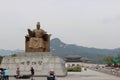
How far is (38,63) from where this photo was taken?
29578 mm

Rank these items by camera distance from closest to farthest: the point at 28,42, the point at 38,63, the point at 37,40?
the point at 38,63
the point at 37,40
the point at 28,42

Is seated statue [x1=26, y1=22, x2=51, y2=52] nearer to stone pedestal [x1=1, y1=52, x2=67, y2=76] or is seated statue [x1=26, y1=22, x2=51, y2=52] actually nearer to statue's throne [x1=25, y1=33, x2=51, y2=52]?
statue's throne [x1=25, y1=33, x2=51, y2=52]

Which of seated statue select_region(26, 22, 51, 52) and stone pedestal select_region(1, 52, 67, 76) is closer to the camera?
stone pedestal select_region(1, 52, 67, 76)

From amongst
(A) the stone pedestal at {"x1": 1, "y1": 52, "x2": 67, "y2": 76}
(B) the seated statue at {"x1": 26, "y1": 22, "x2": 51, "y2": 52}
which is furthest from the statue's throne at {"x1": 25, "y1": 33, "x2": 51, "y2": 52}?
(A) the stone pedestal at {"x1": 1, "y1": 52, "x2": 67, "y2": 76}

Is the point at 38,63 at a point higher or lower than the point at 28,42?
lower

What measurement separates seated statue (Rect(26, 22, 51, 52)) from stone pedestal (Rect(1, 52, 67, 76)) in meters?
0.66

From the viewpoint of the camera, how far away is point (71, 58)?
505 feet

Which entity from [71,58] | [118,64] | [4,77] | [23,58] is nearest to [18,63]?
[23,58]

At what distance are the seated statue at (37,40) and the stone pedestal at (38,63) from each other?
66 centimetres

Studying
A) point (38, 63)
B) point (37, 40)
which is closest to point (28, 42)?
point (37, 40)

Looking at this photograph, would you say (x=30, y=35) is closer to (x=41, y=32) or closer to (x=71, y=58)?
(x=41, y=32)

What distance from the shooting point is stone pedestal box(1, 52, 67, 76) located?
1160 inches

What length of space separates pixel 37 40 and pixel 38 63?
2.07 metres

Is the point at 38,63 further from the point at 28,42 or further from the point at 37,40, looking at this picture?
the point at 28,42
